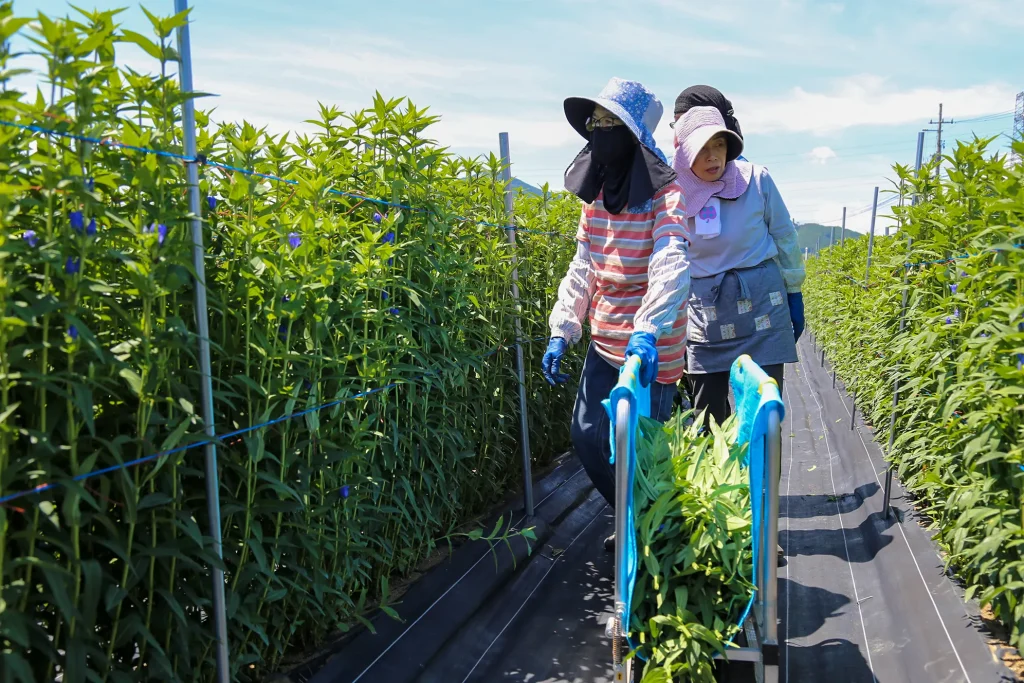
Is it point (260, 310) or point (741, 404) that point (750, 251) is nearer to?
point (741, 404)

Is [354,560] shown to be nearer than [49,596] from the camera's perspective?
No

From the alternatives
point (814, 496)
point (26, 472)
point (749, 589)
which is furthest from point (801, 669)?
point (26, 472)

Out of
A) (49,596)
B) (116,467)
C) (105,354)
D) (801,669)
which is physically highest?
(105,354)

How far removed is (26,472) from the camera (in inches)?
68.1

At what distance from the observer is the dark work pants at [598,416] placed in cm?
331

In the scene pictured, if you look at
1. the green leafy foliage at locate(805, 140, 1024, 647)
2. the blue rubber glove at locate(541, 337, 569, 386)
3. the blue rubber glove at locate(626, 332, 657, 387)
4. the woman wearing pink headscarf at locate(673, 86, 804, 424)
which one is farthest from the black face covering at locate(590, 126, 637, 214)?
the green leafy foliage at locate(805, 140, 1024, 647)

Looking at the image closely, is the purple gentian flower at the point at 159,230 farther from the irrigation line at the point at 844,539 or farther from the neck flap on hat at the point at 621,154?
the irrigation line at the point at 844,539

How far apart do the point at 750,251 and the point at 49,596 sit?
344cm

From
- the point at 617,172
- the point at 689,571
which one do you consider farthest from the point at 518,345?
the point at 689,571

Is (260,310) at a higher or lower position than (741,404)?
higher

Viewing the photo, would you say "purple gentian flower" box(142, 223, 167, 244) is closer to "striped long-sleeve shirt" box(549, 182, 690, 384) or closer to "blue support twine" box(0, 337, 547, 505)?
"blue support twine" box(0, 337, 547, 505)

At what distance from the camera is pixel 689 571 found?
2.29 m

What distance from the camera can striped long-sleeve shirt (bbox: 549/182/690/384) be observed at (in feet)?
9.57

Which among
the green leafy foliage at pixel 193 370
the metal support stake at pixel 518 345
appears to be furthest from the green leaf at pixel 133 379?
the metal support stake at pixel 518 345
